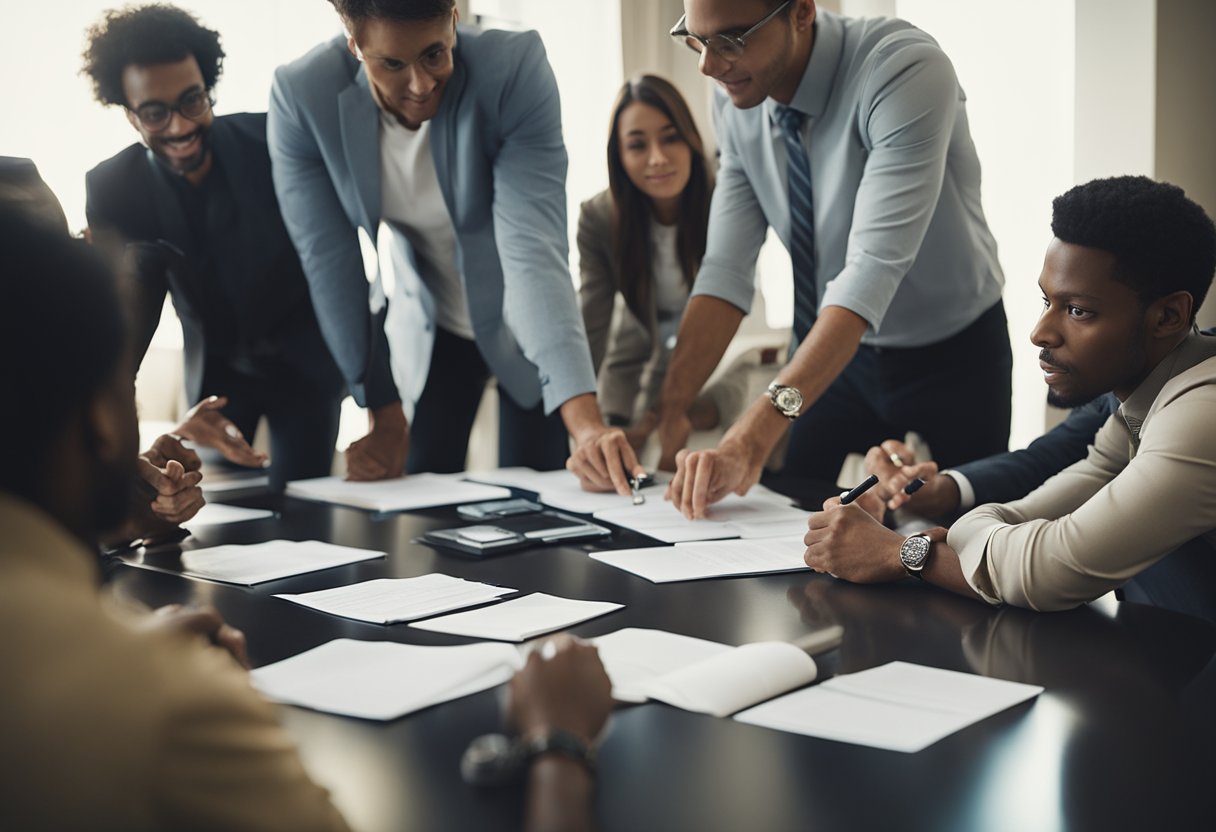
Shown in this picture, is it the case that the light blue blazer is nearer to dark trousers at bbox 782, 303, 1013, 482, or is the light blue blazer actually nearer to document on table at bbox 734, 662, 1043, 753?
dark trousers at bbox 782, 303, 1013, 482

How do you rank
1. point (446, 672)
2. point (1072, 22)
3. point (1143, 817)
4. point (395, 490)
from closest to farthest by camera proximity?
point (1143, 817) → point (446, 672) → point (395, 490) → point (1072, 22)

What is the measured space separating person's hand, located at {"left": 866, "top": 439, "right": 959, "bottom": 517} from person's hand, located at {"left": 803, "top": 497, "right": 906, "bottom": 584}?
358 millimetres

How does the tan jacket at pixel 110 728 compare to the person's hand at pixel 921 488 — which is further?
the person's hand at pixel 921 488

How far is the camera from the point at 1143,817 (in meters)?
0.76

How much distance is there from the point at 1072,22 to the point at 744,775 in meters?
3.94

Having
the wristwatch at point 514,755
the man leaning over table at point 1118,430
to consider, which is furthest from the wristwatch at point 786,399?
the wristwatch at point 514,755

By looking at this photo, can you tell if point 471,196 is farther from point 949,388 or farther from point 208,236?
point 949,388

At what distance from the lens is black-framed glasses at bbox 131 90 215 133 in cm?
244

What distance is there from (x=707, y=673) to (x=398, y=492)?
4.10ft

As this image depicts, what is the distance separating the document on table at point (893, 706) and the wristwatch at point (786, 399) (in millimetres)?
884

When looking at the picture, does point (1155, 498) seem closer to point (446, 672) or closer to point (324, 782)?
point (446, 672)

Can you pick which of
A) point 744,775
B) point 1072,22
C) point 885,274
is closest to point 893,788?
point 744,775

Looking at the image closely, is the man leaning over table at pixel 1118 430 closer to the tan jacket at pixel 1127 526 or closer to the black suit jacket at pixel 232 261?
the tan jacket at pixel 1127 526

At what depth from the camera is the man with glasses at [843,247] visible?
1965mm
